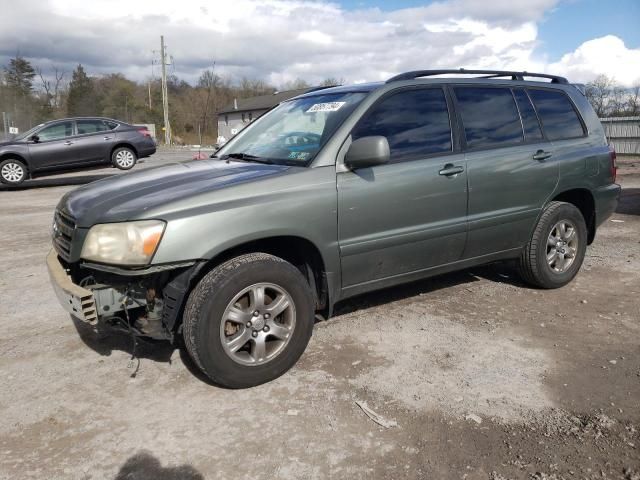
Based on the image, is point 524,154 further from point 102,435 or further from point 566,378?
point 102,435

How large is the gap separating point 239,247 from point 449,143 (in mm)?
1840

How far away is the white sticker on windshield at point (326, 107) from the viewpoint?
12.5ft

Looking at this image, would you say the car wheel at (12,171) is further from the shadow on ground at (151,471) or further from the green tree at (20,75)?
the green tree at (20,75)

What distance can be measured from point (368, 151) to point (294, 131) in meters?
0.89

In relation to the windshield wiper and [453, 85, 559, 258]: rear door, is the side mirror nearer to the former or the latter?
the windshield wiper

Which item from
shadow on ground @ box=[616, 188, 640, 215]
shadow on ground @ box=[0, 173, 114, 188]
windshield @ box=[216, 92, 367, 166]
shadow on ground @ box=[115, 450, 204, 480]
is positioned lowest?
shadow on ground @ box=[115, 450, 204, 480]

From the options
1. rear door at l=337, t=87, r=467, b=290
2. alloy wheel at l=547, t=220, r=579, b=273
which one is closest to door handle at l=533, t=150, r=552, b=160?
alloy wheel at l=547, t=220, r=579, b=273

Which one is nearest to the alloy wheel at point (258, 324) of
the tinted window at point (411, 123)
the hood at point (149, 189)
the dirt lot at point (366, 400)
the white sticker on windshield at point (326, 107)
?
the dirt lot at point (366, 400)

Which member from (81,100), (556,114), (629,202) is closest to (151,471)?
(556,114)

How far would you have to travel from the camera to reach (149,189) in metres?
3.28

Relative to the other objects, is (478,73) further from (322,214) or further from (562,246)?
(322,214)

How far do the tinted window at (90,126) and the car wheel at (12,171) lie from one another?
→ 165 cm

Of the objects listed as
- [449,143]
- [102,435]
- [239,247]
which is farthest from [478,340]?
[102,435]

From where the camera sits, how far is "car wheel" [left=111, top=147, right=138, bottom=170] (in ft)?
47.1
